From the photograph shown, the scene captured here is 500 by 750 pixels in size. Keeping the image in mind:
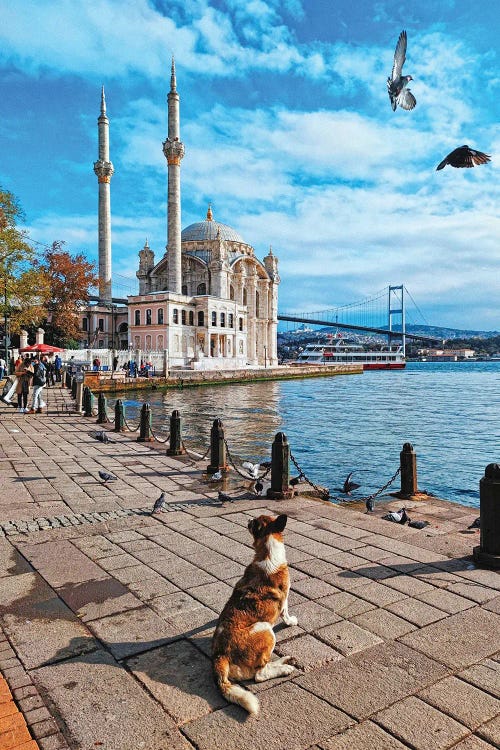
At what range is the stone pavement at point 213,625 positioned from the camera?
2492 mm

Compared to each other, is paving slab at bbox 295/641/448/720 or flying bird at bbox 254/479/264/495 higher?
flying bird at bbox 254/479/264/495

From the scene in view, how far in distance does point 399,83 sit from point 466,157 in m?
2.15

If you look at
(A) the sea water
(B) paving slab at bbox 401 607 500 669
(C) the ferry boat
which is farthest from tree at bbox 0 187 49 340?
(C) the ferry boat

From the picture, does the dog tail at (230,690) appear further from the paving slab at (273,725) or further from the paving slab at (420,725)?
the paving slab at (420,725)

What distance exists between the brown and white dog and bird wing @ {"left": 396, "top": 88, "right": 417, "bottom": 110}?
287 inches

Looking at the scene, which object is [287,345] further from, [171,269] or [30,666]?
[30,666]

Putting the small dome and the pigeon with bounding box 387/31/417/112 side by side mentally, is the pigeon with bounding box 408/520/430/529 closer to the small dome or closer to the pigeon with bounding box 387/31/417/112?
the pigeon with bounding box 387/31/417/112

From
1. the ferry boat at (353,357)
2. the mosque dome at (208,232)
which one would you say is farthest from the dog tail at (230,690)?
the ferry boat at (353,357)

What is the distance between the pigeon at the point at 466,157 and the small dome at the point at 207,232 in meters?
62.2

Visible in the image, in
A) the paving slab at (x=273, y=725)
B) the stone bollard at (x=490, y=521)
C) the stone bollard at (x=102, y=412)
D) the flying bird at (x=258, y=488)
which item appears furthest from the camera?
the stone bollard at (x=102, y=412)

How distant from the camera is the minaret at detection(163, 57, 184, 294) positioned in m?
48.2

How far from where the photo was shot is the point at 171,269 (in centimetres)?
5288

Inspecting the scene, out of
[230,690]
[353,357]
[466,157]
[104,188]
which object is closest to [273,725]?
[230,690]

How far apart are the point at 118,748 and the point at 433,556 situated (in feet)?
10.4
